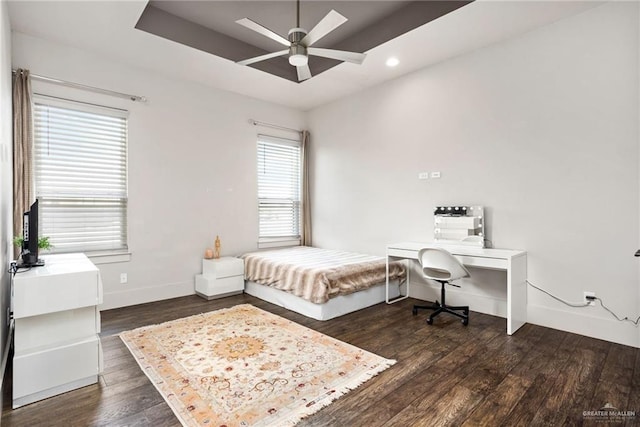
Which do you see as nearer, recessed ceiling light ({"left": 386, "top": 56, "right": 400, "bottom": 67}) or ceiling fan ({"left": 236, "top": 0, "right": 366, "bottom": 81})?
ceiling fan ({"left": 236, "top": 0, "right": 366, "bottom": 81})

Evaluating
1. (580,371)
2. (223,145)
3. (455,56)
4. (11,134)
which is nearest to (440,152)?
(455,56)

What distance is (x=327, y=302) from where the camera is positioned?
347cm

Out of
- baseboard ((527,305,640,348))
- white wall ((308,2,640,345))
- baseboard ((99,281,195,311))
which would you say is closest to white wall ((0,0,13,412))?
baseboard ((99,281,195,311))

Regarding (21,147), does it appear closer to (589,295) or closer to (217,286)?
(217,286)

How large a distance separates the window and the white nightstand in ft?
2.87

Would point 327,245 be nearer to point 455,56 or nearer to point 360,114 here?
point 360,114

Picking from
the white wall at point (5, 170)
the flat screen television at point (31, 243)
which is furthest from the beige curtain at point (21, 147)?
the flat screen television at point (31, 243)

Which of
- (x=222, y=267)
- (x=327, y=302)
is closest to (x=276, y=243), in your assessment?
(x=222, y=267)

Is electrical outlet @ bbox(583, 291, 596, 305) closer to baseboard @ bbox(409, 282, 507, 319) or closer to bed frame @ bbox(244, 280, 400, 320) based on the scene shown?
baseboard @ bbox(409, 282, 507, 319)

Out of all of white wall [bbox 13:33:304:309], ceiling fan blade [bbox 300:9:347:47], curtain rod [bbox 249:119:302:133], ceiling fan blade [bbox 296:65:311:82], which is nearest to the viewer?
ceiling fan blade [bbox 300:9:347:47]

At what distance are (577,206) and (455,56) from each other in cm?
213

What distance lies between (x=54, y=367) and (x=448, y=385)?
2561 millimetres

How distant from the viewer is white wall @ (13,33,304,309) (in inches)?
146

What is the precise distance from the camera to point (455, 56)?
386 cm
